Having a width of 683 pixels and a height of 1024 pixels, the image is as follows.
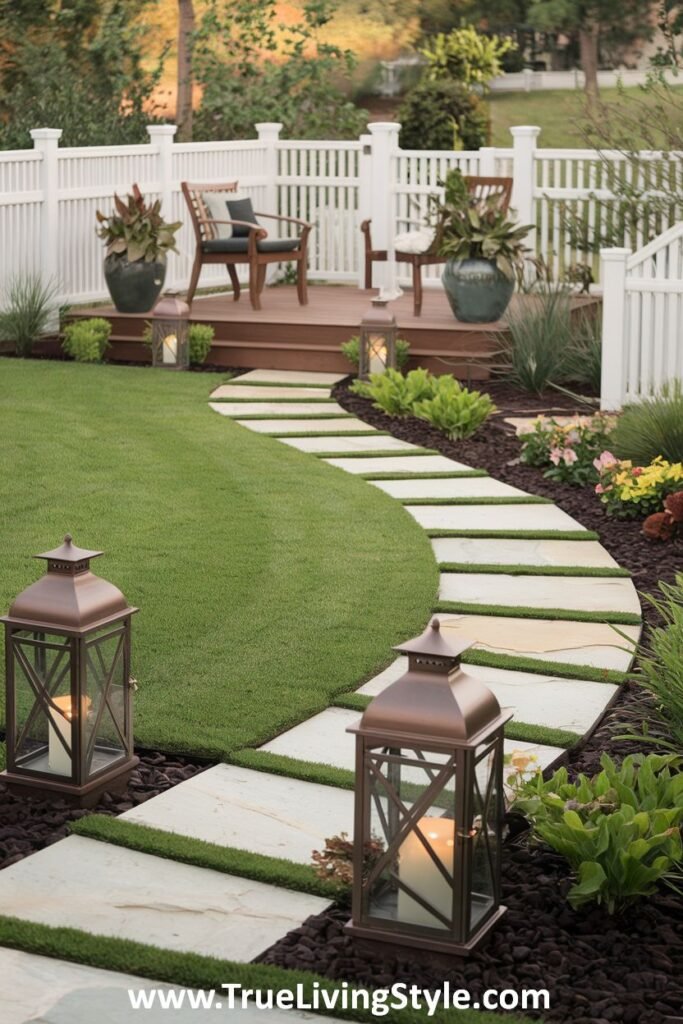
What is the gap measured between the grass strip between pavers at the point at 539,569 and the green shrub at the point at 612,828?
7.49ft

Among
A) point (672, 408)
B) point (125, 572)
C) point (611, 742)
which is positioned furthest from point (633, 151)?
point (611, 742)

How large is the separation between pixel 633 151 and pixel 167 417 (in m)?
3.88

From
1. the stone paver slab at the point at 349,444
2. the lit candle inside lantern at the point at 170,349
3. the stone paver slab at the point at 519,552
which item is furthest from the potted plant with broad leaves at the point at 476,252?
the stone paver slab at the point at 519,552

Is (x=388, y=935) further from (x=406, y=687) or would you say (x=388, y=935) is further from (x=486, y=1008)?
(x=406, y=687)

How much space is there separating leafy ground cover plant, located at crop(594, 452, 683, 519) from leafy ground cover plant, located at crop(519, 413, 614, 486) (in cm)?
31

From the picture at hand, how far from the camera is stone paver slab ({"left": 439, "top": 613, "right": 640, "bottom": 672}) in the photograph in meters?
4.76

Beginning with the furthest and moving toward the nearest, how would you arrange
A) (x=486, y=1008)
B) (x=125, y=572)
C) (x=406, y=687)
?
1. (x=125, y=572)
2. (x=406, y=687)
3. (x=486, y=1008)

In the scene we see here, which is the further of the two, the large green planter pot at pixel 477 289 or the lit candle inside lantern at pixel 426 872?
the large green planter pot at pixel 477 289

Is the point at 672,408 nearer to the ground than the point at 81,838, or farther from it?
farther from it

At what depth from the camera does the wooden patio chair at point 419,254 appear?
11156mm

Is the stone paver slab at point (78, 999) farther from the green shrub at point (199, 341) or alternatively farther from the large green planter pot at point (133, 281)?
the large green planter pot at point (133, 281)

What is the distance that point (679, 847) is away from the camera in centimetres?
317

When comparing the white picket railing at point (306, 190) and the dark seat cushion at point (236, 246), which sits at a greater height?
the white picket railing at point (306, 190)

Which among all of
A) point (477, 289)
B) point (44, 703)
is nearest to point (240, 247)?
point (477, 289)
